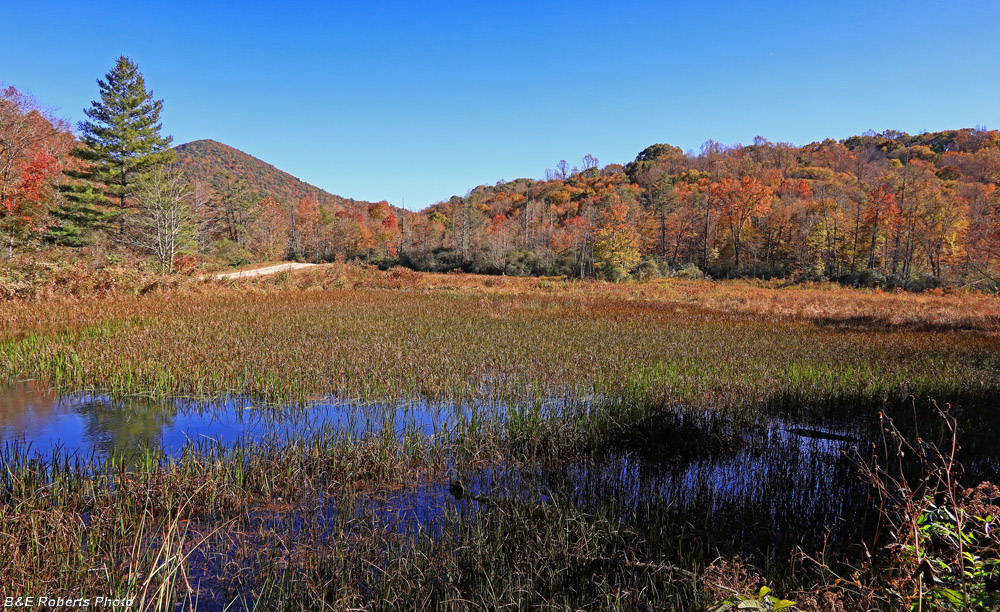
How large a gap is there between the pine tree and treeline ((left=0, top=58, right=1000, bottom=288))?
11cm

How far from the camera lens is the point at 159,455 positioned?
5.23 meters

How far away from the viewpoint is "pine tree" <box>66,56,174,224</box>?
32219mm

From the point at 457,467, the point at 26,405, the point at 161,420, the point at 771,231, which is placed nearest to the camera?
the point at 457,467

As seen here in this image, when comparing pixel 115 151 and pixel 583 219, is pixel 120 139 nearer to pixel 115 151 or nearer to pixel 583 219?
pixel 115 151

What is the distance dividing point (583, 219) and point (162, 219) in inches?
2020

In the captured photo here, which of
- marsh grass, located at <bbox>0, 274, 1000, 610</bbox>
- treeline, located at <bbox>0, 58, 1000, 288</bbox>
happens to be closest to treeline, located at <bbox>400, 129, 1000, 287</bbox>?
treeline, located at <bbox>0, 58, 1000, 288</bbox>

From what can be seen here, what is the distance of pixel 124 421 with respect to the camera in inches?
259

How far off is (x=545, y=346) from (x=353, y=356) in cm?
484

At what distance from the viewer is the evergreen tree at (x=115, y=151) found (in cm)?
3116

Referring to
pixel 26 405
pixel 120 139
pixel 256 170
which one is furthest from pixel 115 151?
pixel 256 170

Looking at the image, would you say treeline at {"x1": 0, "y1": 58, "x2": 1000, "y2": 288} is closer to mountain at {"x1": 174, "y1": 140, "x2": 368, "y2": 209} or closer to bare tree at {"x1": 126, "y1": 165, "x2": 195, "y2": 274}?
bare tree at {"x1": 126, "y1": 165, "x2": 195, "y2": 274}

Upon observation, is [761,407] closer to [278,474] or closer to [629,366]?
[629,366]

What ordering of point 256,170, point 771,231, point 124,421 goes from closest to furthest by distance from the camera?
point 124,421 → point 771,231 → point 256,170

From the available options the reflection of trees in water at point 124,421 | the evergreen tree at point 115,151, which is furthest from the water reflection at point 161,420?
the evergreen tree at point 115,151
